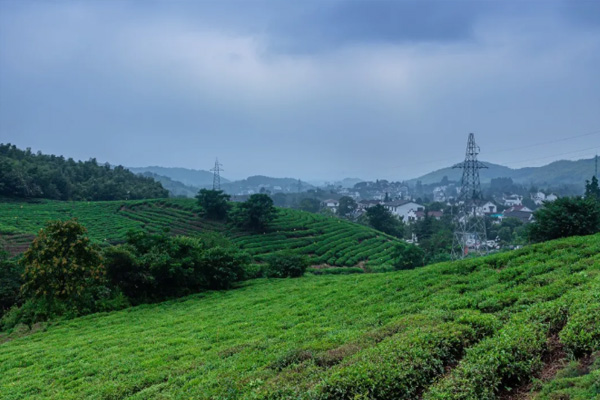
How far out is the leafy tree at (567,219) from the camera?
14859 millimetres

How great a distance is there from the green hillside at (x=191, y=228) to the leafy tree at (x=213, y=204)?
1.69 meters

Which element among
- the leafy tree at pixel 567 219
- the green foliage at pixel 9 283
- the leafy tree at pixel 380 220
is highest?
the leafy tree at pixel 567 219

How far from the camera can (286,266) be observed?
1010 inches

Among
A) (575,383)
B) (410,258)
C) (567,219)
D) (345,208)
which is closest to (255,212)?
(410,258)

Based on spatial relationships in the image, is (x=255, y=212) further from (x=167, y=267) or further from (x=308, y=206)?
(x=308, y=206)

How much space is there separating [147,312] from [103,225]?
110ft

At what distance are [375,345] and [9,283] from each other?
865 inches

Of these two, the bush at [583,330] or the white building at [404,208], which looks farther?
the white building at [404,208]

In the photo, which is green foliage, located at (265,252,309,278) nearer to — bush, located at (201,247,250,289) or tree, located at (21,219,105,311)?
bush, located at (201,247,250,289)

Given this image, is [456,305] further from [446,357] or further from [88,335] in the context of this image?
[88,335]

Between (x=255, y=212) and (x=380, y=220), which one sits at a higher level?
(x=255, y=212)

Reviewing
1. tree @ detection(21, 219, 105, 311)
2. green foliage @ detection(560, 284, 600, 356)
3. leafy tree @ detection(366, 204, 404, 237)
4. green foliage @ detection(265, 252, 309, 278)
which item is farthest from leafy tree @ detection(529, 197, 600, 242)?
leafy tree @ detection(366, 204, 404, 237)

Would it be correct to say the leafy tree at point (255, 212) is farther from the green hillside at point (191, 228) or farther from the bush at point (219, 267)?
the bush at point (219, 267)

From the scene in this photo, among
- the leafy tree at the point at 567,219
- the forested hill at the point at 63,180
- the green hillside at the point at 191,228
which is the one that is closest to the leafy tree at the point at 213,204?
the green hillside at the point at 191,228
